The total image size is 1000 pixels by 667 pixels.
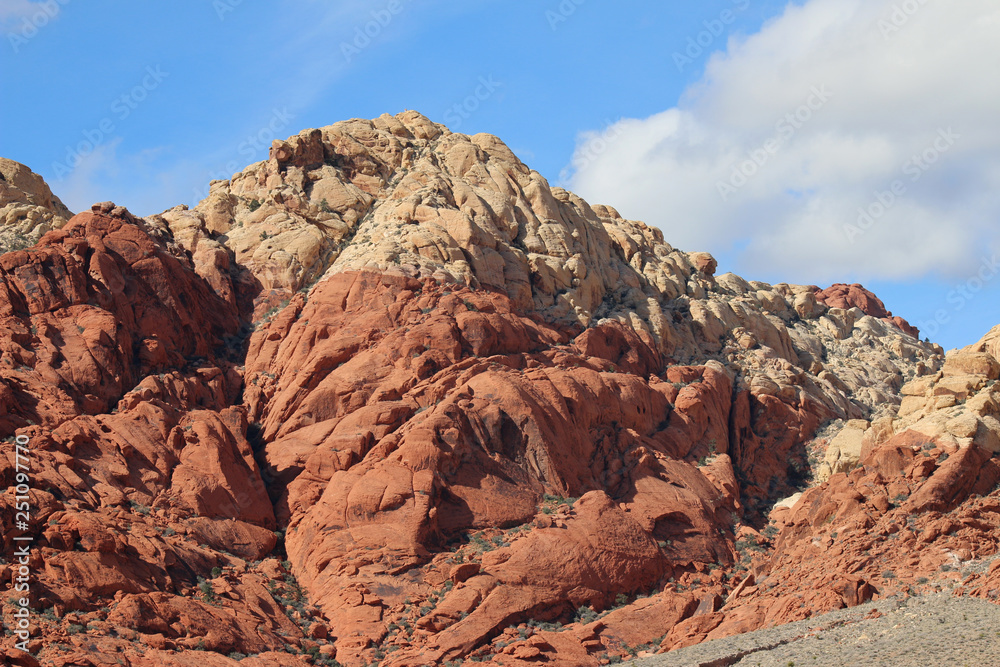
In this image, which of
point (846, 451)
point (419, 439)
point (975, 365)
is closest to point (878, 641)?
point (846, 451)

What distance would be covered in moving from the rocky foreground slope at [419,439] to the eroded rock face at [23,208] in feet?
9.38

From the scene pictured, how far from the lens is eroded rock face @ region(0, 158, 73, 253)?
55656 mm

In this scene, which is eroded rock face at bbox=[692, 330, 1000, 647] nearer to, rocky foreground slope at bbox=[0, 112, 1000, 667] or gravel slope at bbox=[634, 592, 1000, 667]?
A: rocky foreground slope at bbox=[0, 112, 1000, 667]

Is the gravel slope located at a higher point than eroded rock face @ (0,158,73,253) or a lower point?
lower

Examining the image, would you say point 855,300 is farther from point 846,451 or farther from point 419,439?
point 419,439

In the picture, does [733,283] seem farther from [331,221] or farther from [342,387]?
[342,387]

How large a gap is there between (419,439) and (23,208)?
2868cm

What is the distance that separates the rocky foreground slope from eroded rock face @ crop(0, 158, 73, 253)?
286cm

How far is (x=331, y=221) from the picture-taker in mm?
61062
